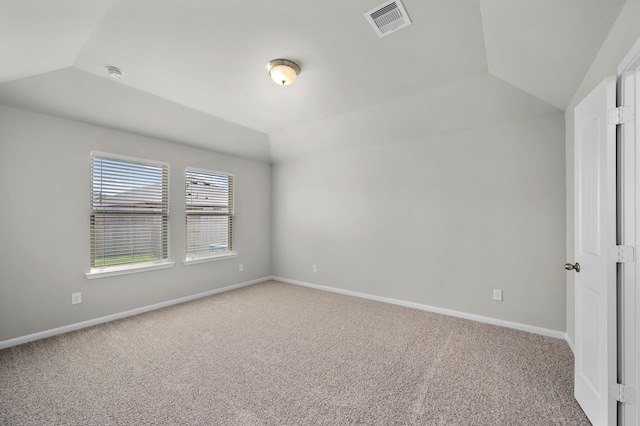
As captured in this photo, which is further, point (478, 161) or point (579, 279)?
point (478, 161)

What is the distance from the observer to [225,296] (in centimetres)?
438

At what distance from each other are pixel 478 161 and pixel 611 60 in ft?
5.57

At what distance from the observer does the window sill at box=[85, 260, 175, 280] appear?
10.7 feet

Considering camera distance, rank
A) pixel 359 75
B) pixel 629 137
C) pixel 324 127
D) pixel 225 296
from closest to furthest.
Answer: pixel 629 137 → pixel 359 75 → pixel 324 127 → pixel 225 296

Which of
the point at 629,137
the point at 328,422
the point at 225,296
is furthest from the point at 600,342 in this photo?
the point at 225,296

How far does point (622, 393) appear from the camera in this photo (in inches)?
57.9

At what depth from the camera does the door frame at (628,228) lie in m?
1.40

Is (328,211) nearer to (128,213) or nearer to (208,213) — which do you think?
(208,213)

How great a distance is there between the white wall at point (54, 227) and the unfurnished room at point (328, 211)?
0.02 m

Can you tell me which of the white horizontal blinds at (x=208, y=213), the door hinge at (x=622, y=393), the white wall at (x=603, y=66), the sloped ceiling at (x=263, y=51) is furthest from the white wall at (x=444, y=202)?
the door hinge at (x=622, y=393)

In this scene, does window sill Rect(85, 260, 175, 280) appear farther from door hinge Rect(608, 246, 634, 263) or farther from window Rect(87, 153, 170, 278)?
door hinge Rect(608, 246, 634, 263)

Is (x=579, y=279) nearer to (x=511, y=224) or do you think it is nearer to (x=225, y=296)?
(x=511, y=224)

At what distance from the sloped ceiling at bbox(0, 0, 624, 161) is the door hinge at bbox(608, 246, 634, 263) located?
4.27 ft

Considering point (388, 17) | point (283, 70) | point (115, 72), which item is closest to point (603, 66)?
point (388, 17)
